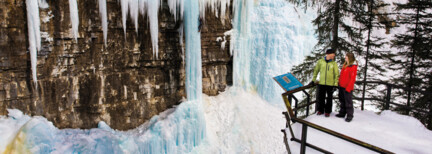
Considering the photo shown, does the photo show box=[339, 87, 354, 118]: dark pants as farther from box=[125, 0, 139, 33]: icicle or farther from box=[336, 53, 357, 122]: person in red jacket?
box=[125, 0, 139, 33]: icicle

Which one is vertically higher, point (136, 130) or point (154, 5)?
point (154, 5)

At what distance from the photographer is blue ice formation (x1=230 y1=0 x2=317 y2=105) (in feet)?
49.6

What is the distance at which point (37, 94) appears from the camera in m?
7.97

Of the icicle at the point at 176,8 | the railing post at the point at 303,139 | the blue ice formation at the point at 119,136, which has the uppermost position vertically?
the icicle at the point at 176,8

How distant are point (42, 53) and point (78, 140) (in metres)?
2.60

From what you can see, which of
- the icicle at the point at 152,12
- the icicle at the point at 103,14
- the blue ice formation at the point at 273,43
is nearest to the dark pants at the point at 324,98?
the icicle at the point at 152,12

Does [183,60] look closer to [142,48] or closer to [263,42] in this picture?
[142,48]

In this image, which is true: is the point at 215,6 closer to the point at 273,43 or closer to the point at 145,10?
the point at 145,10

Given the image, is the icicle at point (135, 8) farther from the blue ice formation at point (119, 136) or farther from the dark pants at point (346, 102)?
the dark pants at point (346, 102)

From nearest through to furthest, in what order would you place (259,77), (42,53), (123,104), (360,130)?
1. (360,130)
2. (42,53)
3. (123,104)
4. (259,77)

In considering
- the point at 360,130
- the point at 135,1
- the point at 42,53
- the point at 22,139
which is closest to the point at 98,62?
the point at 42,53

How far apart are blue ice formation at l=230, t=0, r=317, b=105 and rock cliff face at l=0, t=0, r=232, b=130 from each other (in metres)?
3.84

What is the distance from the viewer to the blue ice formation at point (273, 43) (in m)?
15.1

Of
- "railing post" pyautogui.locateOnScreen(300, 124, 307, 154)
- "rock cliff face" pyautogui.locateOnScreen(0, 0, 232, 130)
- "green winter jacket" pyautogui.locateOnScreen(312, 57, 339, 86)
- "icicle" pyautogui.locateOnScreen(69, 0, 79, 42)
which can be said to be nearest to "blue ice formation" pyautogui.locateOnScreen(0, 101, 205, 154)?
"rock cliff face" pyautogui.locateOnScreen(0, 0, 232, 130)
